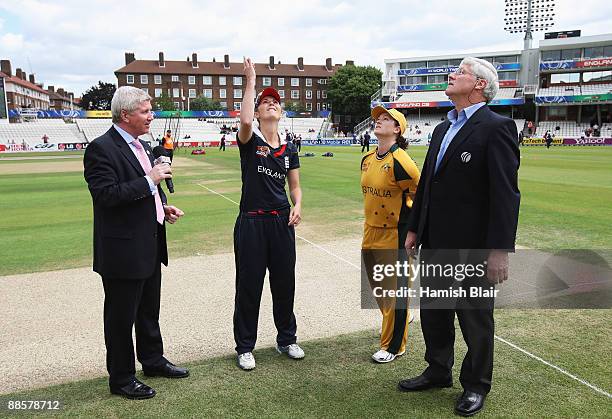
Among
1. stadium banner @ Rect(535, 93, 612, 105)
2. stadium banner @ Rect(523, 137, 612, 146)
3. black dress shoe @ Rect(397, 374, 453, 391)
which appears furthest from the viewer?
stadium banner @ Rect(535, 93, 612, 105)

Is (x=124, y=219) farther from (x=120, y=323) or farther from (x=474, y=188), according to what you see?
(x=474, y=188)

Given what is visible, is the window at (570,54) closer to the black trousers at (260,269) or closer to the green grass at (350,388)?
the green grass at (350,388)

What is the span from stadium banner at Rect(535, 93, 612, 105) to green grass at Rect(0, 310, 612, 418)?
225 feet

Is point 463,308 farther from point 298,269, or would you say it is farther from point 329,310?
point 298,269

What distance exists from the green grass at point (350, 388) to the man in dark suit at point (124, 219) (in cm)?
28

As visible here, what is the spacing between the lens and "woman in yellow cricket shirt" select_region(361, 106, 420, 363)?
421 cm

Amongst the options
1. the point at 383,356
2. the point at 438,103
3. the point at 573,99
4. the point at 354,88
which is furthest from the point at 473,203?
the point at 354,88

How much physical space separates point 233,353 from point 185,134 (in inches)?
2801

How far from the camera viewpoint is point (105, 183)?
3369 millimetres

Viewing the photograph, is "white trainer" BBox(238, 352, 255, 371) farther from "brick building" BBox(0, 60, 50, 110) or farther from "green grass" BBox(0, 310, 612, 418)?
"brick building" BBox(0, 60, 50, 110)

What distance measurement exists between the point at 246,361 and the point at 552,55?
82.2m

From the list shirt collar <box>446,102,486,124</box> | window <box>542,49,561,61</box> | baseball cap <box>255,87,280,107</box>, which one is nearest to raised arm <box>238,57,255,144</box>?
baseball cap <box>255,87,280,107</box>

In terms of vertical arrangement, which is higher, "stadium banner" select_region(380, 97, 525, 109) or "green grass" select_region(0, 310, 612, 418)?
"stadium banner" select_region(380, 97, 525, 109)

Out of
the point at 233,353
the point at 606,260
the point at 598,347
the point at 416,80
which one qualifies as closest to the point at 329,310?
the point at 233,353
